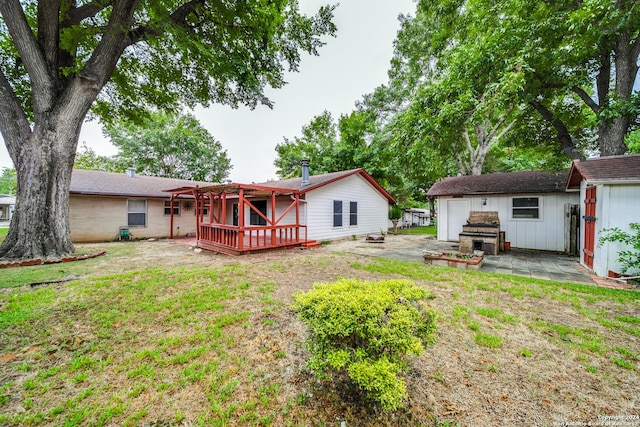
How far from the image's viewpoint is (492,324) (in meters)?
3.26

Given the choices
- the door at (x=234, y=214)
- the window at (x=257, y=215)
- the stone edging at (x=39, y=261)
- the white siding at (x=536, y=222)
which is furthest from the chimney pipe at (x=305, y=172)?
the stone edging at (x=39, y=261)

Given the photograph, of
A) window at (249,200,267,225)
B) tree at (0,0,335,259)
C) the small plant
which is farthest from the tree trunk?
the small plant

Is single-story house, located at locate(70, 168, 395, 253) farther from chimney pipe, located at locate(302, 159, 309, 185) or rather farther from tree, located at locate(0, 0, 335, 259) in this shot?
tree, located at locate(0, 0, 335, 259)

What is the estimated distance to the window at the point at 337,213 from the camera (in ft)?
39.4

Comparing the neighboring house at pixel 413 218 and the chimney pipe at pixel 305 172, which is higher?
the chimney pipe at pixel 305 172

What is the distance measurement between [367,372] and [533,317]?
3.35 m

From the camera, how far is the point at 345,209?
496 inches

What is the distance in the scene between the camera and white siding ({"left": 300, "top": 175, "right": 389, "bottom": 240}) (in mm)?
10914

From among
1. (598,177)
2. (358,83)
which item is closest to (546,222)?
(598,177)

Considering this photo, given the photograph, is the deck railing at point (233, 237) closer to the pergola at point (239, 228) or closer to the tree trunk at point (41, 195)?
the pergola at point (239, 228)

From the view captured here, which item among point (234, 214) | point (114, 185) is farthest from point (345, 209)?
point (114, 185)

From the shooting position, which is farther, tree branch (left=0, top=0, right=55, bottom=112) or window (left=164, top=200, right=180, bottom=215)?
window (left=164, top=200, right=180, bottom=215)

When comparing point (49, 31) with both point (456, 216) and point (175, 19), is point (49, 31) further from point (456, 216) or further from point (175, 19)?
point (456, 216)

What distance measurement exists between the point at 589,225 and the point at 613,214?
3.77 feet
